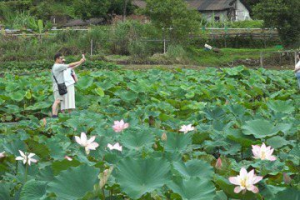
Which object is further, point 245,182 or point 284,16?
point 284,16

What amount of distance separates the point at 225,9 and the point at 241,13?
64.6 inches

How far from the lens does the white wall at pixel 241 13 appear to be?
40981 mm

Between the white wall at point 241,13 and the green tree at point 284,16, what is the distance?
1355 centimetres

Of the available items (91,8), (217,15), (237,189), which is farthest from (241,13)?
(237,189)

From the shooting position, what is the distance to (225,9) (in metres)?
40.3

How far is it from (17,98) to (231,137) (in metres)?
5.78

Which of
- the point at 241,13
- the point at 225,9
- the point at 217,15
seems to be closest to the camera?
the point at 225,9

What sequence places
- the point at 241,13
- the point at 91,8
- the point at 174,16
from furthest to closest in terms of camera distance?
the point at 241,13, the point at 91,8, the point at 174,16

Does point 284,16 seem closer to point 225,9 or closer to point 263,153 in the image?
point 225,9

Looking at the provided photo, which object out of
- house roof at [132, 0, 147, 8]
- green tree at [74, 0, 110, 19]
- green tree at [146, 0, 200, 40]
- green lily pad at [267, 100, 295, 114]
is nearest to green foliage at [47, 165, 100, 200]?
green lily pad at [267, 100, 295, 114]

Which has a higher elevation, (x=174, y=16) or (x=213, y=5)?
(x=213, y=5)

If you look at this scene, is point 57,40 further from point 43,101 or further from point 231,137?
point 231,137

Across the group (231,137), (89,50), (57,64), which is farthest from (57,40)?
(231,137)

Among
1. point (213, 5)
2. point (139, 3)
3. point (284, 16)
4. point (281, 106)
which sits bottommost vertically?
point (281, 106)
